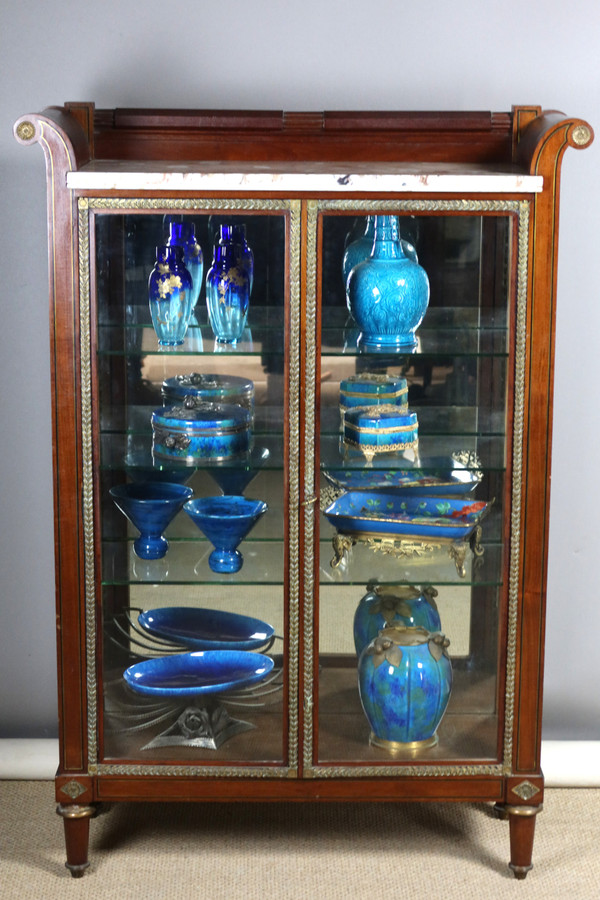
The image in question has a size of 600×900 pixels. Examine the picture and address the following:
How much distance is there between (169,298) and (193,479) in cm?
38

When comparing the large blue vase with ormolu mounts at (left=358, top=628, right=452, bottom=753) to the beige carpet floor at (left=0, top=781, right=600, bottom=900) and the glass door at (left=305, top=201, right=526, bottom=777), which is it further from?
the beige carpet floor at (left=0, top=781, right=600, bottom=900)

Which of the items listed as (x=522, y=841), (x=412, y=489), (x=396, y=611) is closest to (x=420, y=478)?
(x=412, y=489)

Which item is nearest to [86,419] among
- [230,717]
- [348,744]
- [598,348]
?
[230,717]

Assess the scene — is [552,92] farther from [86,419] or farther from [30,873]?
[30,873]

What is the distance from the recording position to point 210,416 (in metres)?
2.27

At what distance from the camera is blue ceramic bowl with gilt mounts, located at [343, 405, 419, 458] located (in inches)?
88.8

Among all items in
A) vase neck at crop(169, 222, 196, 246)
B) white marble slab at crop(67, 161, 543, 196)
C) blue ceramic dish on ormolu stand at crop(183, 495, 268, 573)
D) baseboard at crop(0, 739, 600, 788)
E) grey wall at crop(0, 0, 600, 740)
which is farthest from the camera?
baseboard at crop(0, 739, 600, 788)

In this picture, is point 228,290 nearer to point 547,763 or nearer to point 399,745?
point 399,745

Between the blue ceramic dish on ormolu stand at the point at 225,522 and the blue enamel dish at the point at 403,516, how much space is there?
0.18 meters

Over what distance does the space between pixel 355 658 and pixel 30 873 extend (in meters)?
0.83

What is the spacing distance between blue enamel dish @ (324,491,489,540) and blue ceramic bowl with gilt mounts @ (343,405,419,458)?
4.2 inches

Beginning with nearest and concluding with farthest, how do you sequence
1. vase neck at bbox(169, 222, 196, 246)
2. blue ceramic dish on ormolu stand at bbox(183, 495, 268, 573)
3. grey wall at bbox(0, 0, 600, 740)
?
vase neck at bbox(169, 222, 196, 246), blue ceramic dish on ormolu stand at bbox(183, 495, 268, 573), grey wall at bbox(0, 0, 600, 740)

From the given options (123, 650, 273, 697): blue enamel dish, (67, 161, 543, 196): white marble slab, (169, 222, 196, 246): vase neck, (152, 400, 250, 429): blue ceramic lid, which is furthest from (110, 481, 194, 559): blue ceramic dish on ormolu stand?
(67, 161, 543, 196): white marble slab

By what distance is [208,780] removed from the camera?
7.53 feet
